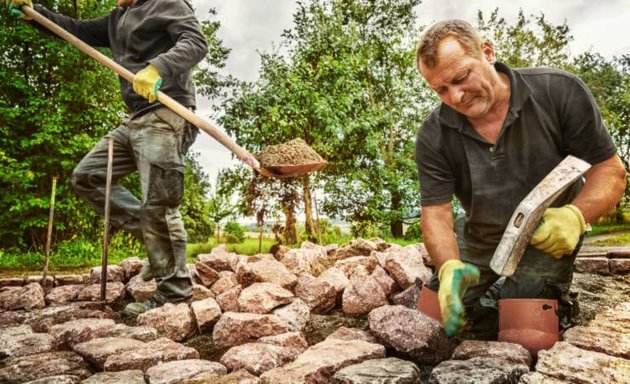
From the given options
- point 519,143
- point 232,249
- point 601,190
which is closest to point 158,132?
point 519,143

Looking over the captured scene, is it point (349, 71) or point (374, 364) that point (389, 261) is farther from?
point (349, 71)

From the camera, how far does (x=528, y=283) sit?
1974 mm

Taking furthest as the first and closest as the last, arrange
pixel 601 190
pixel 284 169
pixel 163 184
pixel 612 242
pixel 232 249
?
pixel 612 242 → pixel 232 249 → pixel 284 169 → pixel 163 184 → pixel 601 190

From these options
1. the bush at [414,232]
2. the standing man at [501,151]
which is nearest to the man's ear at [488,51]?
the standing man at [501,151]

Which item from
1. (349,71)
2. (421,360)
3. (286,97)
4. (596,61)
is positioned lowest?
(421,360)

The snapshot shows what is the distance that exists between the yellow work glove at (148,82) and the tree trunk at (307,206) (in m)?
4.53

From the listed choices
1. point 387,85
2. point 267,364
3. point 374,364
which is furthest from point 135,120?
point 387,85

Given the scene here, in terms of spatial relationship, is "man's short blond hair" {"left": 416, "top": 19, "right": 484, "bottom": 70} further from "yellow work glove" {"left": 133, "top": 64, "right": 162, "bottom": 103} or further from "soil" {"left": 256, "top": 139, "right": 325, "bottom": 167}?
"yellow work glove" {"left": 133, "top": 64, "right": 162, "bottom": 103}

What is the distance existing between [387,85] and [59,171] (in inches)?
317

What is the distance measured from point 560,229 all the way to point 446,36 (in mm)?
913

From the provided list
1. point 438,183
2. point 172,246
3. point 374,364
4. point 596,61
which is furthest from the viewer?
point 596,61

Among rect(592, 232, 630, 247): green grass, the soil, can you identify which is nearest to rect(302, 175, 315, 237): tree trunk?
the soil

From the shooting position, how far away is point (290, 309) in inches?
93.5

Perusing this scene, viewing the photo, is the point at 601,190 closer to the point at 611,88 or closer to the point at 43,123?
the point at 43,123
